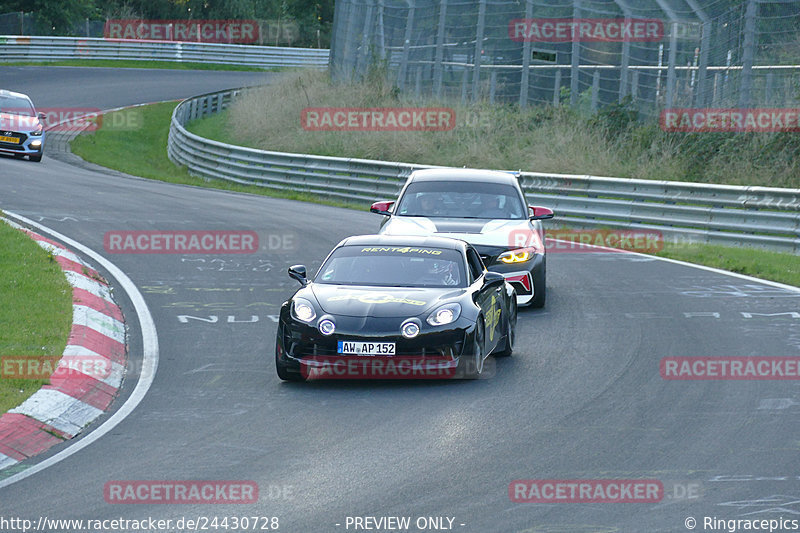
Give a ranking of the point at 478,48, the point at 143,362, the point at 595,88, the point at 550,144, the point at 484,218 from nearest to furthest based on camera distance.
Result: the point at 143,362
the point at 484,218
the point at 550,144
the point at 595,88
the point at 478,48

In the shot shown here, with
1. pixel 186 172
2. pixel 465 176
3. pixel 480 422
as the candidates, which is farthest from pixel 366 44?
pixel 480 422

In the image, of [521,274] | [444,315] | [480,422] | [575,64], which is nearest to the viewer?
[480,422]

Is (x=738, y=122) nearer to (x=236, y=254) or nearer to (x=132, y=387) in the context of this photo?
(x=236, y=254)

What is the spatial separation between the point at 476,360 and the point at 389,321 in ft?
2.91

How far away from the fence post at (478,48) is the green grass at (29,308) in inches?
711

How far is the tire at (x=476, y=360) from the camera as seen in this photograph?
34.0 ft

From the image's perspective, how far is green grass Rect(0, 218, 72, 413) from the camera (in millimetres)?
9484

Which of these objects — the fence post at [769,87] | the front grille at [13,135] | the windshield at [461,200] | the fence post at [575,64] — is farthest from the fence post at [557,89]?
the windshield at [461,200]

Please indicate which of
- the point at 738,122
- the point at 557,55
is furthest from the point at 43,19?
the point at 738,122

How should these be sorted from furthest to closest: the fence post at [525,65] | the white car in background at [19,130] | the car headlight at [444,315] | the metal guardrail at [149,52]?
the metal guardrail at [149,52]
the white car in background at [19,130]
the fence post at [525,65]
the car headlight at [444,315]

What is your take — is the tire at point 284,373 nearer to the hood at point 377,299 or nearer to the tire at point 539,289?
the hood at point 377,299

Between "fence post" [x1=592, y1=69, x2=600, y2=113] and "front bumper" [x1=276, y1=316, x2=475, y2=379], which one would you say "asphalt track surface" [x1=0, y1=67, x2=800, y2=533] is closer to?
"front bumper" [x1=276, y1=316, x2=475, y2=379]

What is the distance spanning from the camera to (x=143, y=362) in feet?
36.8

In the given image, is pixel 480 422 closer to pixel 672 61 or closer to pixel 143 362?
pixel 143 362
